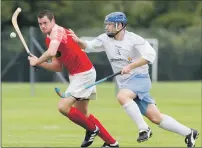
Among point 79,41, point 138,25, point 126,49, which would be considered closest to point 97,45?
point 79,41

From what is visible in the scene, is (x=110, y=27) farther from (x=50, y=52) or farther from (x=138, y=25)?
(x=138, y=25)

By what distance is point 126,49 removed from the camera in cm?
1140

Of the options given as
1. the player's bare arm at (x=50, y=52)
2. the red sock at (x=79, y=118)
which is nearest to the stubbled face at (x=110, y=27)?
the player's bare arm at (x=50, y=52)

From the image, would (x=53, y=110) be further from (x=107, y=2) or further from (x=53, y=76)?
(x=107, y=2)

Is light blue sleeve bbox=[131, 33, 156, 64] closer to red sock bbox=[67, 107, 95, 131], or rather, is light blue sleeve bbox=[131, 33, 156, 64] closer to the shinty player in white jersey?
the shinty player in white jersey

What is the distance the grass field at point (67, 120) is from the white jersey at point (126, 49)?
6.26ft

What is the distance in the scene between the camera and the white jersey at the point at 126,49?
1134cm

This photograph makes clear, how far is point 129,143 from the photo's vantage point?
13609 mm

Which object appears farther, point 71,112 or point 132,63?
point 71,112

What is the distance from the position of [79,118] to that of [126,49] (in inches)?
51.7

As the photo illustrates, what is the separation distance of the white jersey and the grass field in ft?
6.26

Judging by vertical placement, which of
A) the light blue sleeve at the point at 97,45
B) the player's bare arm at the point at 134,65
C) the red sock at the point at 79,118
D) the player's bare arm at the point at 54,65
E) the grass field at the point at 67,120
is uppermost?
the light blue sleeve at the point at 97,45

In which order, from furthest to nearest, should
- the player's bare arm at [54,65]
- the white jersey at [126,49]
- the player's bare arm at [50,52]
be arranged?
the player's bare arm at [54,65] → the white jersey at [126,49] → the player's bare arm at [50,52]

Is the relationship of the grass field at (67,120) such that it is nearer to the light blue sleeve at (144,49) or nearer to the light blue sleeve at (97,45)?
the light blue sleeve at (97,45)
